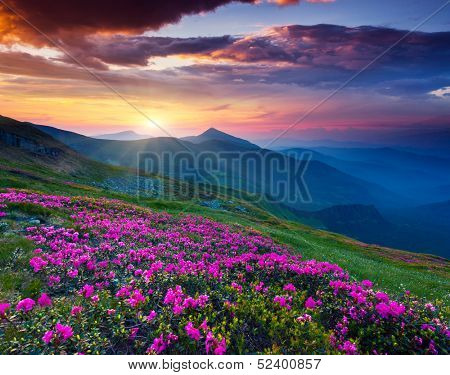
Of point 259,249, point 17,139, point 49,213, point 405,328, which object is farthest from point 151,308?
point 17,139

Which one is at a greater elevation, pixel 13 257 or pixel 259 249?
pixel 13 257

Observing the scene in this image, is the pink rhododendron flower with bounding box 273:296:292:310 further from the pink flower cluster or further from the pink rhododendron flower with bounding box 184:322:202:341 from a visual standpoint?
the pink rhododendron flower with bounding box 184:322:202:341

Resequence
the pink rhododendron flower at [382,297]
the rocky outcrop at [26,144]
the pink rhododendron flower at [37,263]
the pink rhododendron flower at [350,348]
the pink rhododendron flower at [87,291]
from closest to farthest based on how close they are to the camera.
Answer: the pink rhododendron flower at [350,348] → the pink rhododendron flower at [87,291] → the pink rhododendron flower at [382,297] → the pink rhododendron flower at [37,263] → the rocky outcrop at [26,144]

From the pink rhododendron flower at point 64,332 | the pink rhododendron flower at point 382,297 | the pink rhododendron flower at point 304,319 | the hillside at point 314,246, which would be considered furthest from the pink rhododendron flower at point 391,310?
the hillside at point 314,246

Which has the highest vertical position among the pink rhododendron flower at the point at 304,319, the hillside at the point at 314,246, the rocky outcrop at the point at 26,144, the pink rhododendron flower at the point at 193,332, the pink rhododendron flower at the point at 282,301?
the rocky outcrop at the point at 26,144

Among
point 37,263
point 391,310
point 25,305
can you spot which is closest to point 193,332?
point 25,305

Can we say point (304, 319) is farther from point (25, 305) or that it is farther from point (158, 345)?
point (25, 305)

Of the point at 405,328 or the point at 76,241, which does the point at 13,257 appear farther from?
the point at 405,328

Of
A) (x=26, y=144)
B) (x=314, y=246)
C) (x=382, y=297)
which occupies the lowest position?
(x=314, y=246)

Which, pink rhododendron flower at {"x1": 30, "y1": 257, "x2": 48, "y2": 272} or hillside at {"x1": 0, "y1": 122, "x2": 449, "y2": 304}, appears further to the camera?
hillside at {"x1": 0, "y1": 122, "x2": 449, "y2": 304}

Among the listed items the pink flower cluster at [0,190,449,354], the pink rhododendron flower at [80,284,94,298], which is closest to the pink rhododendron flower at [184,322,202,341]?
the pink flower cluster at [0,190,449,354]

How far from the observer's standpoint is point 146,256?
36.2 ft

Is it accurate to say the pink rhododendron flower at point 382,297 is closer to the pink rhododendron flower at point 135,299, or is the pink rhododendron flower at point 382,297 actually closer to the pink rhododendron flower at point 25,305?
the pink rhododendron flower at point 135,299

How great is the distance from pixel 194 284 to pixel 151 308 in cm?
203
